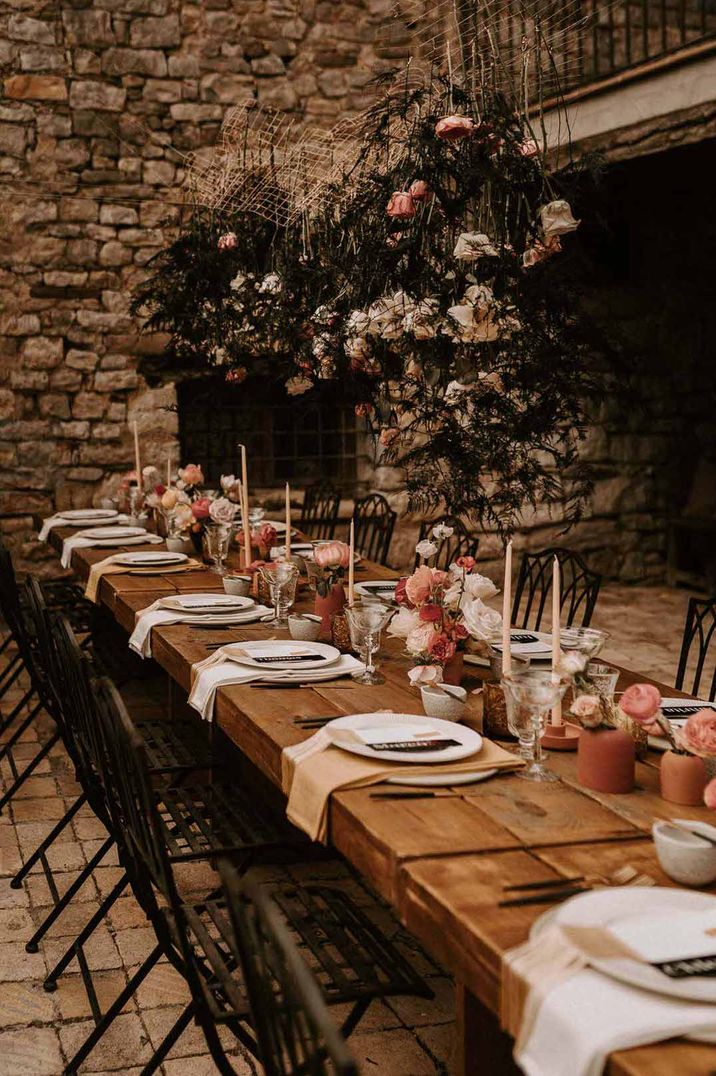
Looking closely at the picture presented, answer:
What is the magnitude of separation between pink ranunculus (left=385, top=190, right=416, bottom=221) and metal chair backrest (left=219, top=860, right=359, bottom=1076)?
2.46m

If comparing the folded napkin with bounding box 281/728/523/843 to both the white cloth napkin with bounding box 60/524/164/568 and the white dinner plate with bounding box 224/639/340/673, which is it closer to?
the white dinner plate with bounding box 224/639/340/673

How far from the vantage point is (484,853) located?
5.78ft

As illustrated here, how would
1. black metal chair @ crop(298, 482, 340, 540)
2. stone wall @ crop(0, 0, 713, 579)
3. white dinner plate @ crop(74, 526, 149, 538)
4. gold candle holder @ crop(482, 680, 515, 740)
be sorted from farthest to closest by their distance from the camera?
stone wall @ crop(0, 0, 713, 579) < black metal chair @ crop(298, 482, 340, 540) < white dinner plate @ crop(74, 526, 149, 538) < gold candle holder @ crop(482, 680, 515, 740)

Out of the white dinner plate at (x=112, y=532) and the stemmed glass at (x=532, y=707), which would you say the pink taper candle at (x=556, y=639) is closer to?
the stemmed glass at (x=532, y=707)

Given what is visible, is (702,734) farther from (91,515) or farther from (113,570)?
(91,515)

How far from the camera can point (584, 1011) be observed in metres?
1.30

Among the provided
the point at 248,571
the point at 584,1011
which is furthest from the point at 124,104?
the point at 584,1011

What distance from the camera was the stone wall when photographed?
7012 mm

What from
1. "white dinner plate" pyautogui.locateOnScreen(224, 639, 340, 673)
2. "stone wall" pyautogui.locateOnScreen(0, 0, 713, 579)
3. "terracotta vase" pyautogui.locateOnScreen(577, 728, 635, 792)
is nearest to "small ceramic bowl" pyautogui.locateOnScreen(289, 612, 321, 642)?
"white dinner plate" pyautogui.locateOnScreen(224, 639, 340, 673)

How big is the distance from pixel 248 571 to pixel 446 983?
5.39 feet

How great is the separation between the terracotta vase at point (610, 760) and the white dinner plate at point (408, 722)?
22 centimetres

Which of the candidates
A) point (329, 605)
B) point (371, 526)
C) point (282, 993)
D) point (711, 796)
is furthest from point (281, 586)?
point (371, 526)

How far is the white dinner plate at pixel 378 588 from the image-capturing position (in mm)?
Result: 3823

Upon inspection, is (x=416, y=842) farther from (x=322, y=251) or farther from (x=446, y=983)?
(x=322, y=251)
